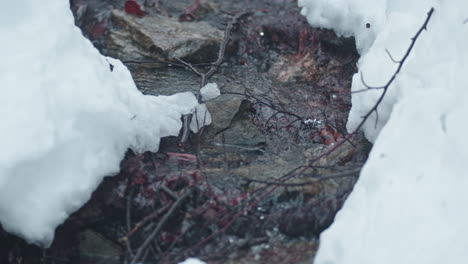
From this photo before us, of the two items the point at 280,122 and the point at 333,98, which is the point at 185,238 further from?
the point at 333,98

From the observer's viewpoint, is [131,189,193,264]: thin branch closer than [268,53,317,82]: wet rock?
Yes

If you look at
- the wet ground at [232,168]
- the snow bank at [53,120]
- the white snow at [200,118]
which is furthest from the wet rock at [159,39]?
the snow bank at [53,120]

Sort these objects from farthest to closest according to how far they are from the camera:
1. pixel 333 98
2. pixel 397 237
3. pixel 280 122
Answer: pixel 333 98, pixel 280 122, pixel 397 237

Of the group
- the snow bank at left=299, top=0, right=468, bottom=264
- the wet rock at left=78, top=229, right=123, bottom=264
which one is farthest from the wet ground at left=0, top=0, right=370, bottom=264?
the snow bank at left=299, top=0, right=468, bottom=264

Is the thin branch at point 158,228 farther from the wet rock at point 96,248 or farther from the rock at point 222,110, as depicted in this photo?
the rock at point 222,110

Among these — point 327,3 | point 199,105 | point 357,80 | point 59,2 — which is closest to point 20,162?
point 59,2

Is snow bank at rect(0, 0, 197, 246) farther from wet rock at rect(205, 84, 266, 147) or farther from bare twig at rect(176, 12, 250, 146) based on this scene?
wet rock at rect(205, 84, 266, 147)
